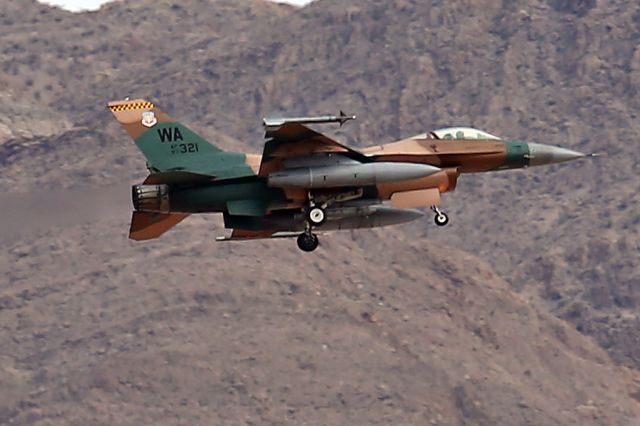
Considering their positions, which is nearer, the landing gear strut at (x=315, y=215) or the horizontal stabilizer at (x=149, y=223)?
the landing gear strut at (x=315, y=215)

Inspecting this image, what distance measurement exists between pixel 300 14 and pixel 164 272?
43761 millimetres

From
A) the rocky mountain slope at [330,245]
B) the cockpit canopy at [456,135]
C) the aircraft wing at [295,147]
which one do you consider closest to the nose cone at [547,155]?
the cockpit canopy at [456,135]

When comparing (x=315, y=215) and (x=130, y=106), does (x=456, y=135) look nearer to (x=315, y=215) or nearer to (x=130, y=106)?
(x=315, y=215)

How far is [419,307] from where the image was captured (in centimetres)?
11225

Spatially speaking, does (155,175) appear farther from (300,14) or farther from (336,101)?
(300,14)

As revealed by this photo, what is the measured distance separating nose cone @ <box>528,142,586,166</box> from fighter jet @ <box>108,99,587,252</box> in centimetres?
3

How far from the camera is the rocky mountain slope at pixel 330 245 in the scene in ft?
342

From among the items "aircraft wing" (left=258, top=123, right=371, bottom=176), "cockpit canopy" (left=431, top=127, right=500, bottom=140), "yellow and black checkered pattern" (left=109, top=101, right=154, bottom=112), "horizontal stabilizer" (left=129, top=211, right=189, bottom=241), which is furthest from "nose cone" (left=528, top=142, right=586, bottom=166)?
"yellow and black checkered pattern" (left=109, top=101, right=154, bottom=112)

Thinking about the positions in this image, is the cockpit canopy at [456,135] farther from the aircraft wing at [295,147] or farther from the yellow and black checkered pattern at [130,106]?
the yellow and black checkered pattern at [130,106]

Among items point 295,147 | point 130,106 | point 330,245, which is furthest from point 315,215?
point 330,245

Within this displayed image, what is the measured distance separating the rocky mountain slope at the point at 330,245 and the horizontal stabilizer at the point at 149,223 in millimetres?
20216

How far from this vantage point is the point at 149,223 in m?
56.0

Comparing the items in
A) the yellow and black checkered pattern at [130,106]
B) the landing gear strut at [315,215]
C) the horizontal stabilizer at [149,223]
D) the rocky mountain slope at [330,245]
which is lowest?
the rocky mountain slope at [330,245]

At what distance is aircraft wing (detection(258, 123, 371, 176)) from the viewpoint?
176 feet
